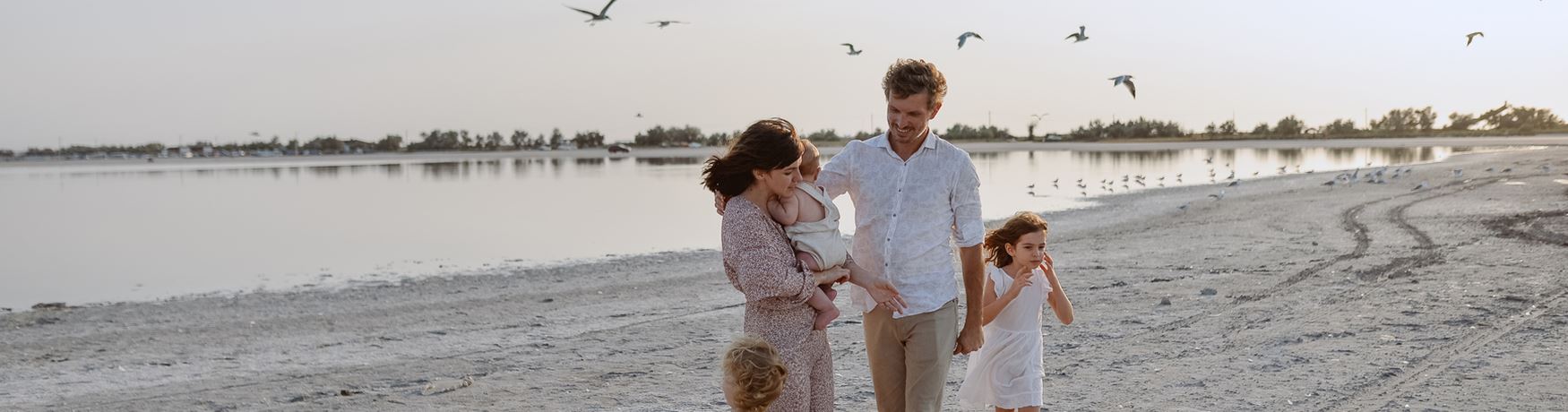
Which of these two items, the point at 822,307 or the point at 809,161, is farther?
the point at 809,161

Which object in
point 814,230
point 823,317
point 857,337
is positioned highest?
point 814,230

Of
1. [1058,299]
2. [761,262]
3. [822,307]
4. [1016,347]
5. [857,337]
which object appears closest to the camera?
[761,262]

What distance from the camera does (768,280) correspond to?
326 centimetres

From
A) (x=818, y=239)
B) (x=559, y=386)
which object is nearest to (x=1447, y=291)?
(x=559, y=386)

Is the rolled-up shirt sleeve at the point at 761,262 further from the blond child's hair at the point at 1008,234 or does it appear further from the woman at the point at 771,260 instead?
the blond child's hair at the point at 1008,234

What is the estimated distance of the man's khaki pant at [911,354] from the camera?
12.4ft

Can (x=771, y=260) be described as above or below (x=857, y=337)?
above

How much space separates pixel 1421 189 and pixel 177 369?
66.4ft

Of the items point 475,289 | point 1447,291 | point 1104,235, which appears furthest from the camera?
point 1104,235

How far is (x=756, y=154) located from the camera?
3279 millimetres

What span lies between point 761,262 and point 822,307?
27cm

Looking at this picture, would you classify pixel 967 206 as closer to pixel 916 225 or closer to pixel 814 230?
pixel 916 225

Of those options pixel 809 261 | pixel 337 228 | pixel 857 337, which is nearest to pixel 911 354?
pixel 809 261

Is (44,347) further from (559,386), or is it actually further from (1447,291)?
(1447,291)
